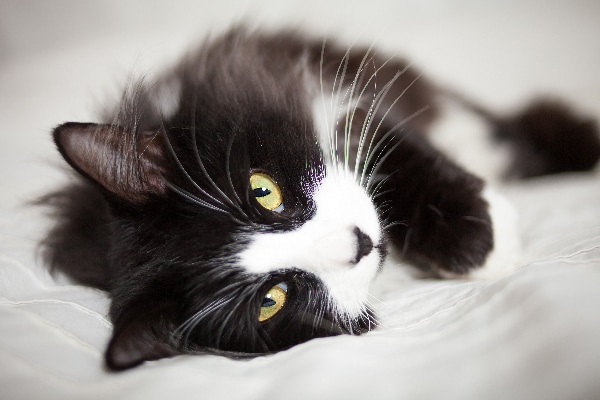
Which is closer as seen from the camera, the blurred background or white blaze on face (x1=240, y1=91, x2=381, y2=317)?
white blaze on face (x1=240, y1=91, x2=381, y2=317)

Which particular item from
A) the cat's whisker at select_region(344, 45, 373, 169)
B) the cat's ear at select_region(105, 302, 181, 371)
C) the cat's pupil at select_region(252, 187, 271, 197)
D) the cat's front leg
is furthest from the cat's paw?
the cat's ear at select_region(105, 302, 181, 371)

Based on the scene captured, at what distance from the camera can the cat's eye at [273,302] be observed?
87 centimetres

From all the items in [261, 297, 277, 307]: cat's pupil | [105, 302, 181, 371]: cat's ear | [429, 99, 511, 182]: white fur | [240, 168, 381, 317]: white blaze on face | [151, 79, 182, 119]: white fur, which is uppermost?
[429, 99, 511, 182]: white fur

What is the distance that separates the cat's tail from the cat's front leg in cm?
34

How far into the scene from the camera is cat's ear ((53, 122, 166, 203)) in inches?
31.8

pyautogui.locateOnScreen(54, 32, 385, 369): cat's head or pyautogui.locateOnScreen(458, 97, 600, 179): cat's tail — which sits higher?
pyautogui.locateOnScreen(458, 97, 600, 179): cat's tail

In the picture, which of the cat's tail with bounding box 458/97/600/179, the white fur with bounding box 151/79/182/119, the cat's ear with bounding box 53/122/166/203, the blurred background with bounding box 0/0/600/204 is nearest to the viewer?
the cat's ear with bounding box 53/122/166/203

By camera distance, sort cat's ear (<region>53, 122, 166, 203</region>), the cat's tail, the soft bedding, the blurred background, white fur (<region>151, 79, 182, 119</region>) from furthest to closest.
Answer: the blurred background
the cat's tail
white fur (<region>151, 79, 182, 119</region>)
cat's ear (<region>53, 122, 166, 203</region>)
the soft bedding

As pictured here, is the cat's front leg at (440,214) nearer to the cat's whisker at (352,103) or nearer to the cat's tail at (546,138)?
the cat's whisker at (352,103)

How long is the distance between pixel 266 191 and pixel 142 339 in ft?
1.10

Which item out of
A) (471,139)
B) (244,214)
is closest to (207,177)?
(244,214)

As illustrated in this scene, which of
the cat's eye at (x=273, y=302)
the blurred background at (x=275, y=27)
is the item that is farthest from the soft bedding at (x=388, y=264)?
the cat's eye at (x=273, y=302)

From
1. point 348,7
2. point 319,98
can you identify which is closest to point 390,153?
point 319,98

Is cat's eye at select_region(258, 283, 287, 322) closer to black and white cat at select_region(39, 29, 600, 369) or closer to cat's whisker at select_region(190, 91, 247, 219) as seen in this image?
black and white cat at select_region(39, 29, 600, 369)
